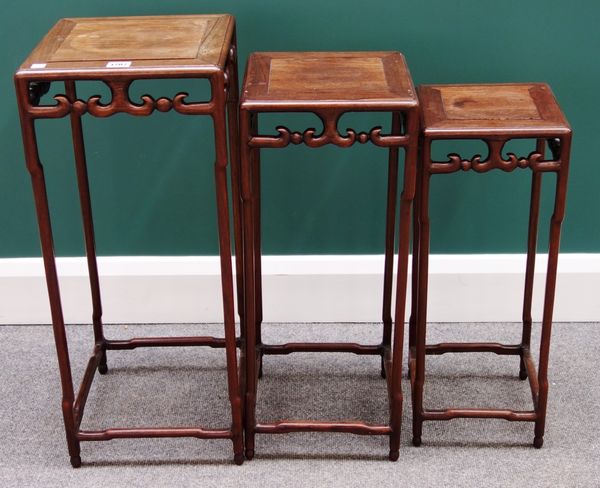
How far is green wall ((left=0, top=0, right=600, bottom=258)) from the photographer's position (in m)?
1.99

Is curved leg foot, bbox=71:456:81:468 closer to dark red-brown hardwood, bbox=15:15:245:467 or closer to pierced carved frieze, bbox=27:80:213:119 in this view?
dark red-brown hardwood, bbox=15:15:245:467

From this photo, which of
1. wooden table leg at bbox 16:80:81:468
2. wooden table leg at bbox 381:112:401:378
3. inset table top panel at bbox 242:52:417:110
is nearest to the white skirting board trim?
wooden table leg at bbox 381:112:401:378

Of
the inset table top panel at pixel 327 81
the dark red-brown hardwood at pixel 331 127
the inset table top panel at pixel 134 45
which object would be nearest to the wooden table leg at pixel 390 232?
the dark red-brown hardwood at pixel 331 127

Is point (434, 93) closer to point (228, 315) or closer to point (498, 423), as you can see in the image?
point (228, 315)

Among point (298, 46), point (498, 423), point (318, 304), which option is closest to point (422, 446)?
point (498, 423)

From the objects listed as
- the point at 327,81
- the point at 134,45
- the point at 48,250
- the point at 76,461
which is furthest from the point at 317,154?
the point at 76,461

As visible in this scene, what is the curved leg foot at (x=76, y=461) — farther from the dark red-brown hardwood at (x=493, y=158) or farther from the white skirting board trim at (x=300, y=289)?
the dark red-brown hardwood at (x=493, y=158)

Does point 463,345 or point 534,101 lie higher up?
point 534,101

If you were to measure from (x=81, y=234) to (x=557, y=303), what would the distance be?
3.79 feet

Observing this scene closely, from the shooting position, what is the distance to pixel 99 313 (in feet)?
6.87

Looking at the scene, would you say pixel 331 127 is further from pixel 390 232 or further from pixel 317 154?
pixel 317 154

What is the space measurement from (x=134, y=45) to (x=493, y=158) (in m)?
0.66

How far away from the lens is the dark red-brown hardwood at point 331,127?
5.09ft

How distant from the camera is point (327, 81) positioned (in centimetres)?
164
